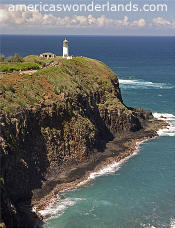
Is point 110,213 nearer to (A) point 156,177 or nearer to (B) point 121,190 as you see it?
(B) point 121,190

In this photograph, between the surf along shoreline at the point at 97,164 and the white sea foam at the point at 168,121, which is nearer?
the surf along shoreline at the point at 97,164

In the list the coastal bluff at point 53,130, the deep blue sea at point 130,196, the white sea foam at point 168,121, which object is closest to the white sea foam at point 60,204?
the deep blue sea at point 130,196

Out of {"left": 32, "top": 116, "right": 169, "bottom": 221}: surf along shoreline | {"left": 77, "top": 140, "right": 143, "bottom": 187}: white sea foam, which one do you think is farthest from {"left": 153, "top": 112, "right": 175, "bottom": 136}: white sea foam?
{"left": 77, "top": 140, "right": 143, "bottom": 187}: white sea foam

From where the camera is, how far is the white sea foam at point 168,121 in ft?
291

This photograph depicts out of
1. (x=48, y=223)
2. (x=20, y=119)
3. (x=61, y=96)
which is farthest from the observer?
(x=61, y=96)

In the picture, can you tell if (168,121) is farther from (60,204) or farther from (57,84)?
(60,204)

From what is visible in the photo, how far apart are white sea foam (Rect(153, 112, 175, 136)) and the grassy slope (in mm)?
13892

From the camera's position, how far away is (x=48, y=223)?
50156mm

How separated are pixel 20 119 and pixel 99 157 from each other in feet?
65.6

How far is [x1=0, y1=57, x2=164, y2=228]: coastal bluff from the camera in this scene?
5476 cm

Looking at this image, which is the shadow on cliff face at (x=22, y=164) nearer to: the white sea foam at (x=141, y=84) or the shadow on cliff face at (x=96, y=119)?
the shadow on cliff face at (x=96, y=119)

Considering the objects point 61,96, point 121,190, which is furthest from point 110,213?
point 61,96

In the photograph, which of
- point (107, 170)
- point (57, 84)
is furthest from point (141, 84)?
point (107, 170)

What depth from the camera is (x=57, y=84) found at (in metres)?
75.3
